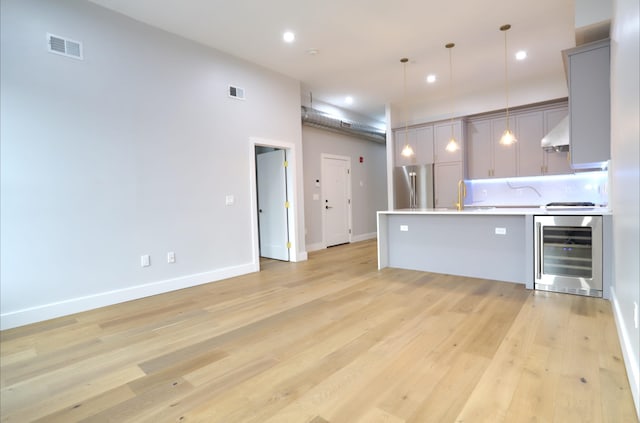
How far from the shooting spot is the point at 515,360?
212 centimetres

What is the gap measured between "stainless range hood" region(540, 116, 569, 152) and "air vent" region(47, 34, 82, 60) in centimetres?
698

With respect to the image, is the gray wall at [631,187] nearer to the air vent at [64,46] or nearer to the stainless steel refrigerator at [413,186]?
the air vent at [64,46]

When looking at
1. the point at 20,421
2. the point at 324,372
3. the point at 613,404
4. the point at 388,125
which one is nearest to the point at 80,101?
the point at 20,421

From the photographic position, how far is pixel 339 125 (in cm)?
709

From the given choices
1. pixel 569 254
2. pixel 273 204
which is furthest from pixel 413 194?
pixel 569 254

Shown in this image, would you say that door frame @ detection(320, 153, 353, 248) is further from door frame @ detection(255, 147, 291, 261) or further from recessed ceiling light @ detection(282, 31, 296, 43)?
recessed ceiling light @ detection(282, 31, 296, 43)

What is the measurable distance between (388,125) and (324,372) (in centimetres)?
646

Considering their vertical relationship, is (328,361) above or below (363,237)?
below

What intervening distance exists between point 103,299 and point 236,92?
334 cm

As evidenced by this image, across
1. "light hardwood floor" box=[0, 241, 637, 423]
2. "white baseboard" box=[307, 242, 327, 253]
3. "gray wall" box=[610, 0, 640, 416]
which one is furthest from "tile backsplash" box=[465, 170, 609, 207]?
"gray wall" box=[610, 0, 640, 416]

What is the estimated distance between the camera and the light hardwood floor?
1711 mm

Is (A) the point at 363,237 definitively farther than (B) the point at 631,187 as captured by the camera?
Yes

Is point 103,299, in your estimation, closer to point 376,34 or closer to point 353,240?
point 376,34

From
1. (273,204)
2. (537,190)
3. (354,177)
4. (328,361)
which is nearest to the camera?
(328,361)
